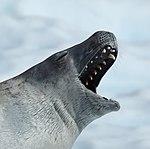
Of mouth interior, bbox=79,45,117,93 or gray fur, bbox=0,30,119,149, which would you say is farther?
mouth interior, bbox=79,45,117,93

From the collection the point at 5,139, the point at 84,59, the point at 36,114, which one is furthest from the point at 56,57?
the point at 5,139

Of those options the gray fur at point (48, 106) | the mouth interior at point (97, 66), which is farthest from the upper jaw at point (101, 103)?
the mouth interior at point (97, 66)

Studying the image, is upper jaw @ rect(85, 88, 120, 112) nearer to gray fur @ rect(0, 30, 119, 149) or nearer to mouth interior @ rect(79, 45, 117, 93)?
gray fur @ rect(0, 30, 119, 149)

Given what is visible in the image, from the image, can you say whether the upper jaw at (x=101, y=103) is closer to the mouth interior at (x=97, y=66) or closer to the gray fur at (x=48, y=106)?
the gray fur at (x=48, y=106)

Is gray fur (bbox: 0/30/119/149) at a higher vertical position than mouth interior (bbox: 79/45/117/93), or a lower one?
lower

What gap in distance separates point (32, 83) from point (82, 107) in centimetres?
50

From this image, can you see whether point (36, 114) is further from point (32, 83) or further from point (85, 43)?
point (85, 43)

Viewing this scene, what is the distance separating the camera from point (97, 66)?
20.4 ft

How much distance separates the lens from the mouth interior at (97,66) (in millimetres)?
6168

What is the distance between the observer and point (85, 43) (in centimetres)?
634

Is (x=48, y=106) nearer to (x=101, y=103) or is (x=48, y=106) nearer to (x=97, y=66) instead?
(x=101, y=103)

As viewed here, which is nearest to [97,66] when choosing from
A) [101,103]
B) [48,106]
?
[101,103]

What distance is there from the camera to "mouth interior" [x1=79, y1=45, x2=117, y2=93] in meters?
6.17

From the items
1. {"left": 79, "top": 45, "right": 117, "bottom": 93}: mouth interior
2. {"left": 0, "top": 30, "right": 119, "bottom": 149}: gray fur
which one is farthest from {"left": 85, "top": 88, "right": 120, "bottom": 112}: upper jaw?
{"left": 79, "top": 45, "right": 117, "bottom": 93}: mouth interior
